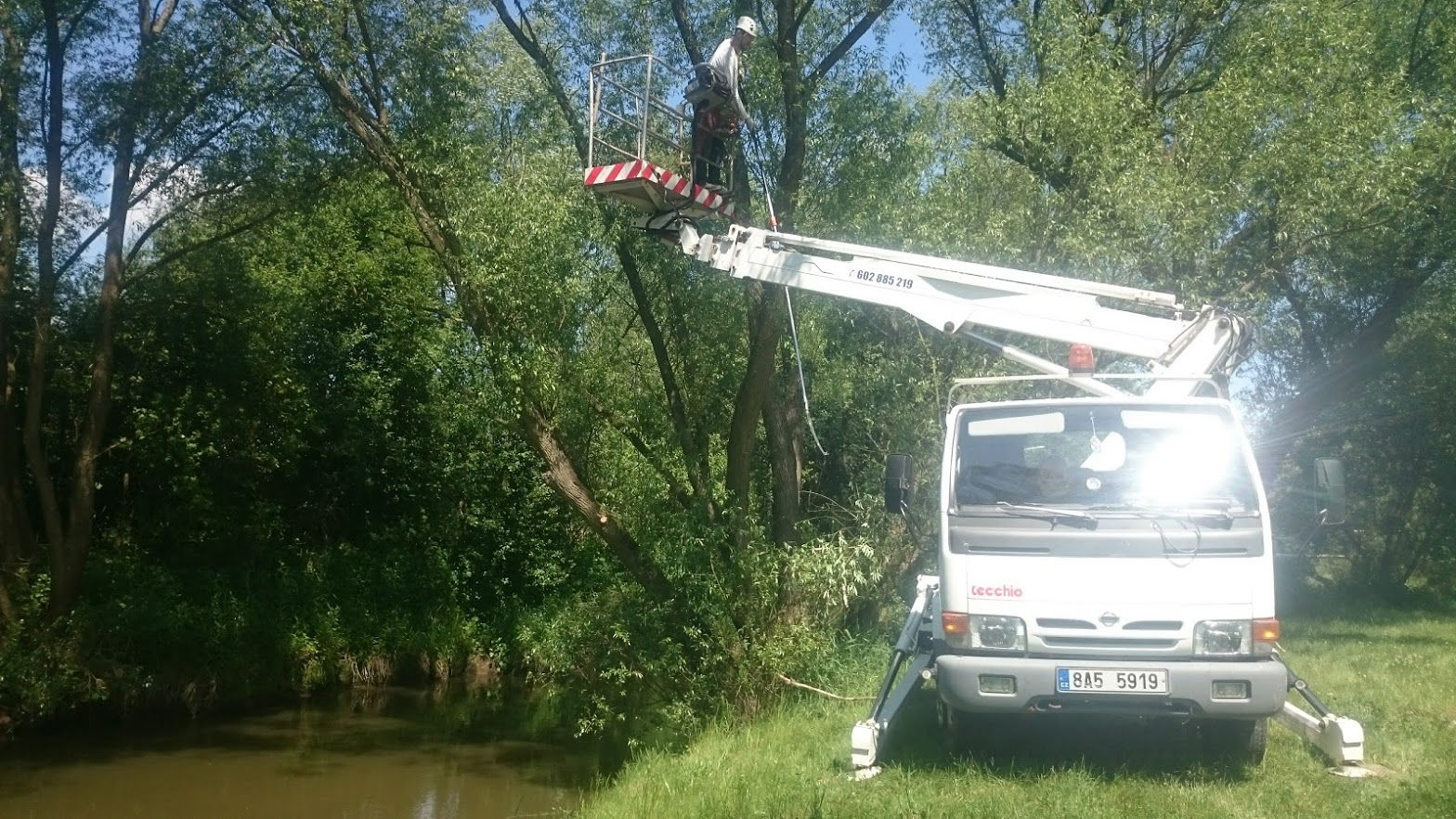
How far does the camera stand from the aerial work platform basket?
1102cm

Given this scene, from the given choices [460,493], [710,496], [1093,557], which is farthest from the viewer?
[460,493]

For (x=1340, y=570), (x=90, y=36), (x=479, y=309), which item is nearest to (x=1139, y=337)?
(x=479, y=309)

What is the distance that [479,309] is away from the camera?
1298 cm

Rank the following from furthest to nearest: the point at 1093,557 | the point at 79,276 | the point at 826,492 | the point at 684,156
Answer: the point at 79,276
the point at 826,492
the point at 684,156
the point at 1093,557

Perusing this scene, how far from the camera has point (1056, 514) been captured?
24.4ft

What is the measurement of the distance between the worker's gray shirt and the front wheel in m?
6.60

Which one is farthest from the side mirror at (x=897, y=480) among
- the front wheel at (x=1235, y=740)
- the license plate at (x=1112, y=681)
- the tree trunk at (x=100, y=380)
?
the tree trunk at (x=100, y=380)

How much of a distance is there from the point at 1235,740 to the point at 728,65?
23.3 feet

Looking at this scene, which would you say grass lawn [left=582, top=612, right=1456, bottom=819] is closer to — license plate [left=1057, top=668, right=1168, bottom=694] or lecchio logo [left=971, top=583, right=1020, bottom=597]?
license plate [left=1057, top=668, right=1168, bottom=694]

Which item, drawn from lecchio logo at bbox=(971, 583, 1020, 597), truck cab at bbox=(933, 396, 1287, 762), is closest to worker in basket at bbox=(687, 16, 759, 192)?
truck cab at bbox=(933, 396, 1287, 762)

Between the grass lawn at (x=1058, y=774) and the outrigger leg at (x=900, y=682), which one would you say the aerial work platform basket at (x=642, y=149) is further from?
the grass lawn at (x=1058, y=774)

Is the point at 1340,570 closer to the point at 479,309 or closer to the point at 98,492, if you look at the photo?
the point at 479,309

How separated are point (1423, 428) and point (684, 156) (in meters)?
18.5

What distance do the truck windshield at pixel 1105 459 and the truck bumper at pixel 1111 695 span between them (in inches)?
39.9
